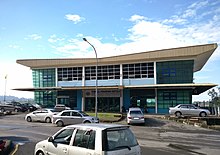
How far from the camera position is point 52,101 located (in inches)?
1943

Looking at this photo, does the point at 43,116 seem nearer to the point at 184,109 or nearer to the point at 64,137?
the point at 184,109

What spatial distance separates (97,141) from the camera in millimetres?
6430

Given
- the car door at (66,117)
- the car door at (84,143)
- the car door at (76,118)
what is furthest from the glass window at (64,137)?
the car door at (66,117)

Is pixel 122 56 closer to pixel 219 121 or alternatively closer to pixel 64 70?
pixel 64 70

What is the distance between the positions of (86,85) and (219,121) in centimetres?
2446

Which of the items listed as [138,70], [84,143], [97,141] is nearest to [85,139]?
[84,143]

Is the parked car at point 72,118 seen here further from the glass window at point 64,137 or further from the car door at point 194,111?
the glass window at point 64,137

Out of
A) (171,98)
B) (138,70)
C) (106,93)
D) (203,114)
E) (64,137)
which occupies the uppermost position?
(138,70)

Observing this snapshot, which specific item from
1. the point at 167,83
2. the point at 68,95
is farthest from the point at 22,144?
the point at 68,95

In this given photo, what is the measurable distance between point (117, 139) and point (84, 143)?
847 millimetres

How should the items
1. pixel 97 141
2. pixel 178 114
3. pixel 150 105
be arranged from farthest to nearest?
pixel 150 105 → pixel 178 114 → pixel 97 141

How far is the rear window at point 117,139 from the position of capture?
6.38 m

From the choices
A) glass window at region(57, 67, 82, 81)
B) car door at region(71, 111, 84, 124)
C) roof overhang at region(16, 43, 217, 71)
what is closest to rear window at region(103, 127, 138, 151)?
car door at region(71, 111, 84, 124)

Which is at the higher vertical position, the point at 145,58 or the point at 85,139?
the point at 145,58
